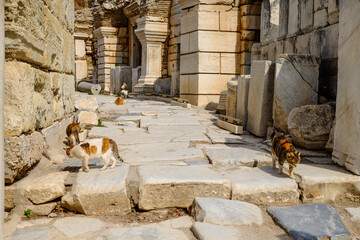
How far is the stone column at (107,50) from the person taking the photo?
17.0 meters

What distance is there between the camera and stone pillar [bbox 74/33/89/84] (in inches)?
776

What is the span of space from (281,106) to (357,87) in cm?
153

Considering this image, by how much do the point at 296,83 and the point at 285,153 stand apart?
6.42 feet

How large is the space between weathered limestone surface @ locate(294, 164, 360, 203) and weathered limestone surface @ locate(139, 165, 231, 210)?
0.70 metres

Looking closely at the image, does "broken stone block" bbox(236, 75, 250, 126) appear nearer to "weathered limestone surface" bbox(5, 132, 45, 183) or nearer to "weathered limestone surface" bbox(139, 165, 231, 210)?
"weathered limestone surface" bbox(139, 165, 231, 210)

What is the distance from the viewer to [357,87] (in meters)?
3.20

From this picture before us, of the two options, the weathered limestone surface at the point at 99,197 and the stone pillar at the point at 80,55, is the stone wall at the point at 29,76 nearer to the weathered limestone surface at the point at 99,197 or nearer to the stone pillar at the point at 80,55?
the weathered limestone surface at the point at 99,197

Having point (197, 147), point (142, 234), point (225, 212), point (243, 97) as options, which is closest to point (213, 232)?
point (225, 212)

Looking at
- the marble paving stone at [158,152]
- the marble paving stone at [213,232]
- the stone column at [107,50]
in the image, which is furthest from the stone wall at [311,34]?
the stone column at [107,50]

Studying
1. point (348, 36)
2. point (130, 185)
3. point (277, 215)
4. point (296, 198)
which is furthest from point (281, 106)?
point (130, 185)

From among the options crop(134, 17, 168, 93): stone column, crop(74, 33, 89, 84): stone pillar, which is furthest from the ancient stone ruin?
crop(74, 33, 89, 84): stone pillar

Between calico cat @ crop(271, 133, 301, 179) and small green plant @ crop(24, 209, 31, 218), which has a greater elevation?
calico cat @ crop(271, 133, 301, 179)

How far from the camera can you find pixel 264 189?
2961 mm

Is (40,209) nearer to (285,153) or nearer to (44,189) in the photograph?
(44,189)
